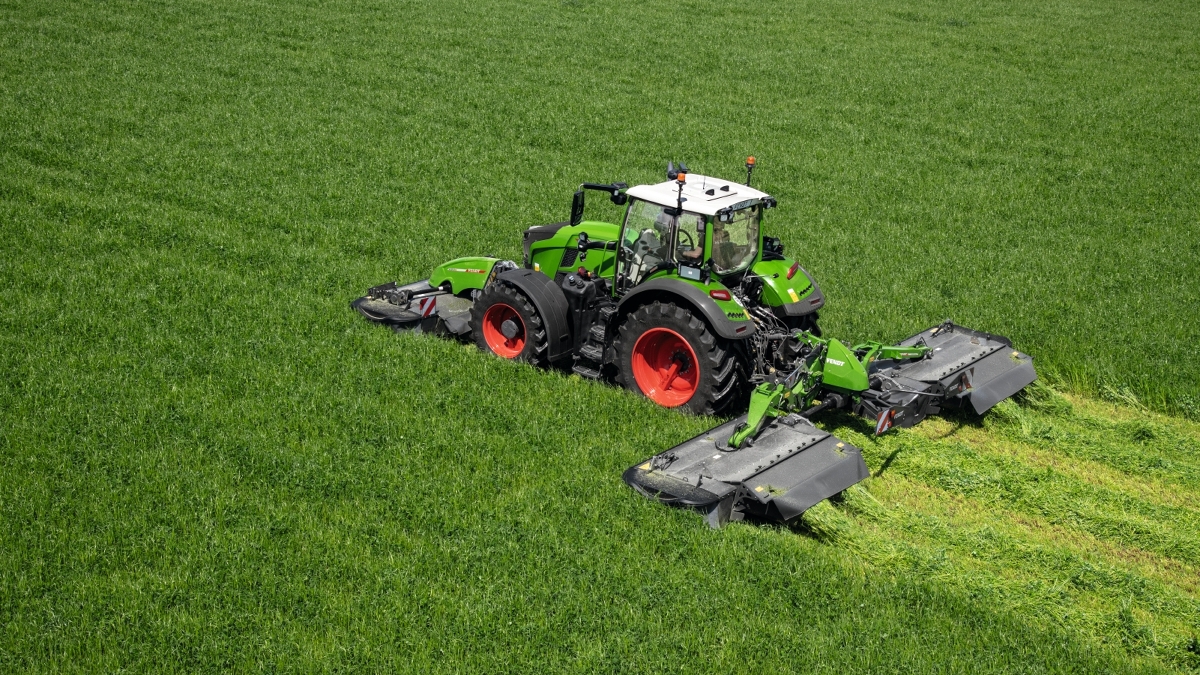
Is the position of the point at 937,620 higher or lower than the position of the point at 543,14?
lower

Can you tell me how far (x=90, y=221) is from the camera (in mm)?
15484

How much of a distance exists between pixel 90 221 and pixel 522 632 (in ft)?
36.7

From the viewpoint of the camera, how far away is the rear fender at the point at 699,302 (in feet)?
32.4

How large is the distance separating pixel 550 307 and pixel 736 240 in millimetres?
2001

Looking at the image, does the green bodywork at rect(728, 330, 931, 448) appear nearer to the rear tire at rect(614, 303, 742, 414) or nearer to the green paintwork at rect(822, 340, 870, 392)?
the green paintwork at rect(822, 340, 870, 392)

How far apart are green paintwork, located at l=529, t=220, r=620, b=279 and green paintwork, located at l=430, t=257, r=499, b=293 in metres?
0.54

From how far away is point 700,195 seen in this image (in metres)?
10.6

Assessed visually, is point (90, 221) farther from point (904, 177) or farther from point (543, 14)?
point (543, 14)

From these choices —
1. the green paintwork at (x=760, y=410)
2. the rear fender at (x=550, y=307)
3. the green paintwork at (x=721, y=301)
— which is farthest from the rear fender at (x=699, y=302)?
the rear fender at (x=550, y=307)

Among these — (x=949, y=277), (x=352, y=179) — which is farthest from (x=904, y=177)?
(x=352, y=179)

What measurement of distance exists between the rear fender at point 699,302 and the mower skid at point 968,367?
1.79 metres

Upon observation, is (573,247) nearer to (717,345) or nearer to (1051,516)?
(717,345)

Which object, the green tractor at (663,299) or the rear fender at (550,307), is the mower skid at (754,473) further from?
the rear fender at (550,307)

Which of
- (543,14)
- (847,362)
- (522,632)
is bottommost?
(522,632)
